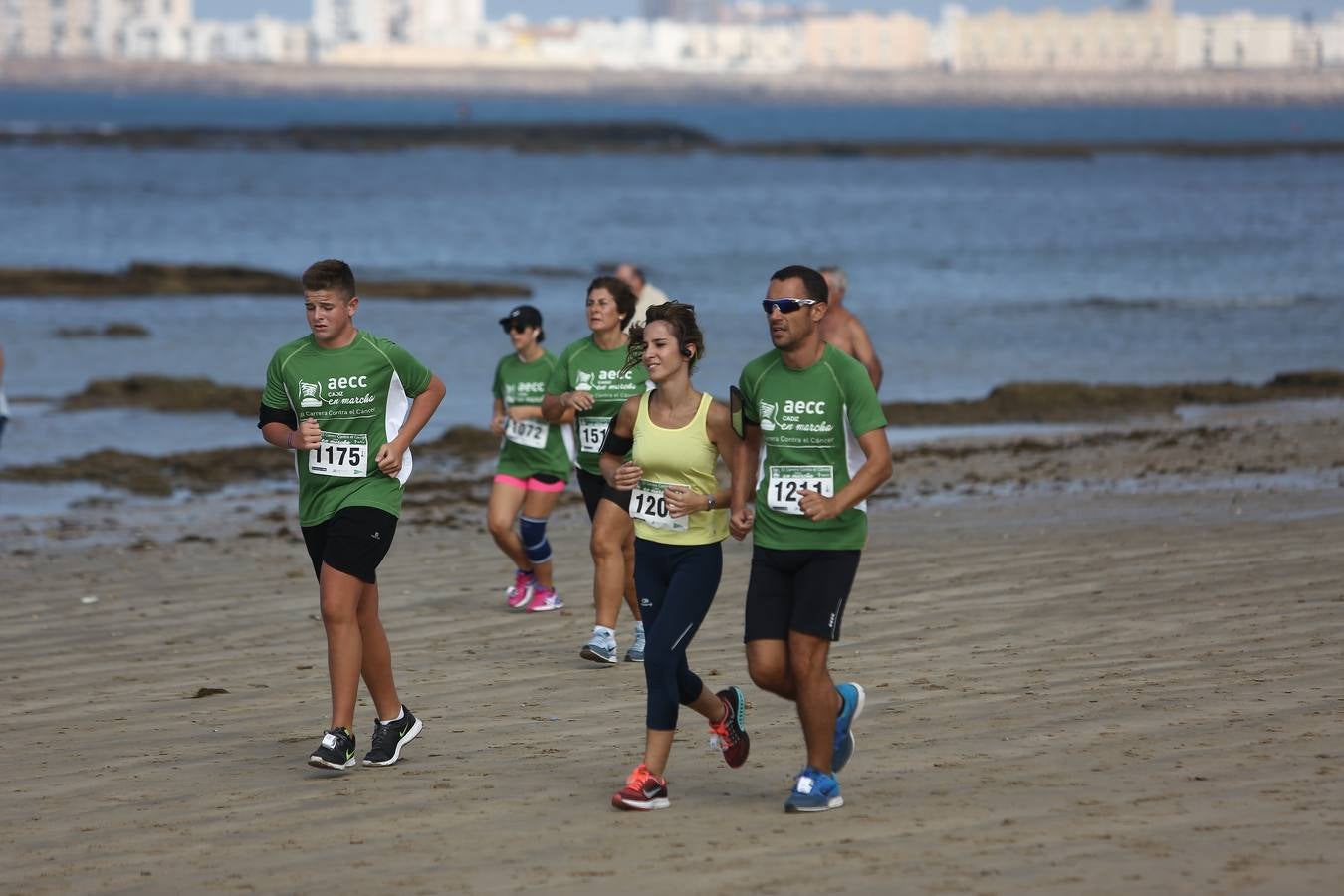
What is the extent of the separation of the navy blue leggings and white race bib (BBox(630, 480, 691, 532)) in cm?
7

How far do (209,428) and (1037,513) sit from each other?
10.5 meters

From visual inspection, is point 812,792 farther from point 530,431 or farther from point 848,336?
point 848,336

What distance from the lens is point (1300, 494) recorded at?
1343 cm

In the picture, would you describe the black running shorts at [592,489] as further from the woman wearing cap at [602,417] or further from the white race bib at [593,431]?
the white race bib at [593,431]

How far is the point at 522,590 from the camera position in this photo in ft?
34.0

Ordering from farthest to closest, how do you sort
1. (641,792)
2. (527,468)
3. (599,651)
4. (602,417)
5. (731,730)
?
(527,468)
(602,417)
(599,651)
(731,730)
(641,792)

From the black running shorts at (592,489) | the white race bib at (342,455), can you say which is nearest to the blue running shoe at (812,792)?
the white race bib at (342,455)

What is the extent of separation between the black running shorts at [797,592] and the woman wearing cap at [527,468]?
4.20 meters

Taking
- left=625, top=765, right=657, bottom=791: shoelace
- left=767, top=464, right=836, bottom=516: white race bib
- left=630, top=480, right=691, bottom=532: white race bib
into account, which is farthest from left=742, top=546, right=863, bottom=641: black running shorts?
left=625, top=765, right=657, bottom=791: shoelace

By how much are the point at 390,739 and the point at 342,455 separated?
1.11m

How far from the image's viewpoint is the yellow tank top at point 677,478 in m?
6.43

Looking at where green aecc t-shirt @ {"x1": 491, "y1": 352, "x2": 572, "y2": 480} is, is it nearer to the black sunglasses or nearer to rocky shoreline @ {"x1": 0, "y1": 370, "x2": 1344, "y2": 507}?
the black sunglasses

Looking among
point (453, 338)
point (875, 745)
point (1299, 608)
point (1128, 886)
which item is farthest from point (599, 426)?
point (453, 338)

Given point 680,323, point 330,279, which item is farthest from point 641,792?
point 330,279
